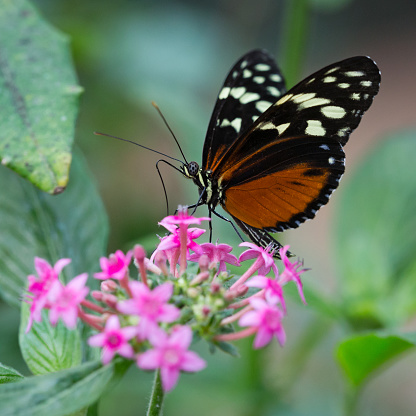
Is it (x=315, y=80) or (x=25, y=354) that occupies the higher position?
(x=315, y=80)

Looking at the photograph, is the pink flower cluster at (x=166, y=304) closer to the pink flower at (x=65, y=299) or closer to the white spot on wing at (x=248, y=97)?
the pink flower at (x=65, y=299)

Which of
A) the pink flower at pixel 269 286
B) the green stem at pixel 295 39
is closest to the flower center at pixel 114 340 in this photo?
the pink flower at pixel 269 286

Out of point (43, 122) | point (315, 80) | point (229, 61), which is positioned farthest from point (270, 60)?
point (229, 61)

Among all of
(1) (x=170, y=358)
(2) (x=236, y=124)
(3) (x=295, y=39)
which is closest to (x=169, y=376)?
(1) (x=170, y=358)

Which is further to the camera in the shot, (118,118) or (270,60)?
(118,118)

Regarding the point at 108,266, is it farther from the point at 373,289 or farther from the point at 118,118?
the point at 118,118

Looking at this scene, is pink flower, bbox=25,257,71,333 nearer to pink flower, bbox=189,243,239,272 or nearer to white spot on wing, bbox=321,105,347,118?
pink flower, bbox=189,243,239,272
